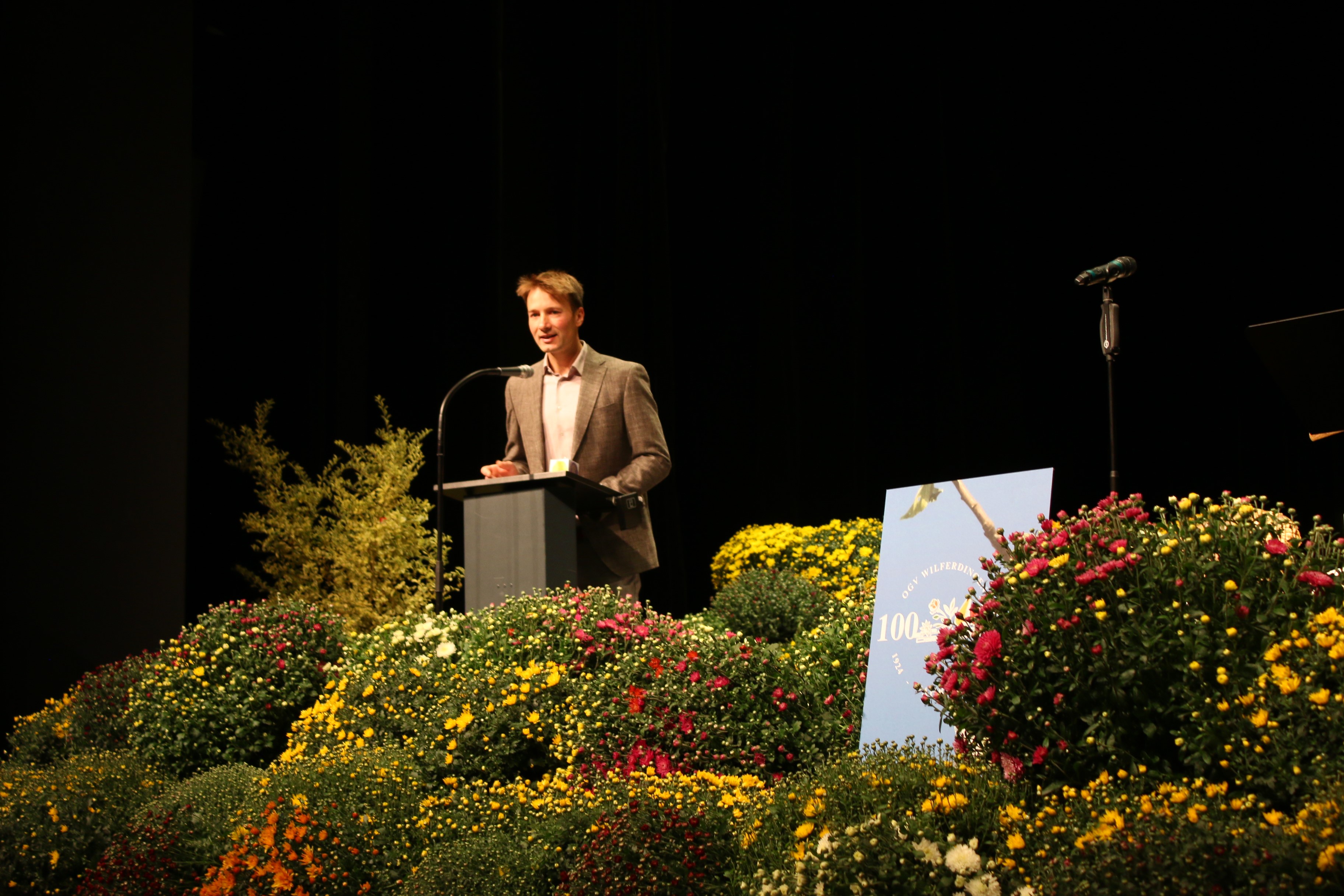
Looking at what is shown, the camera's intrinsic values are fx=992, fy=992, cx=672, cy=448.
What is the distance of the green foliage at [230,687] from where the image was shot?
142 inches

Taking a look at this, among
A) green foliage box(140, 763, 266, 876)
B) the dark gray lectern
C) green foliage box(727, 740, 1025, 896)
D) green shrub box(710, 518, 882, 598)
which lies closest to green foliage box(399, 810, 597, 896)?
green foliage box(727, 740, 1025, 896)

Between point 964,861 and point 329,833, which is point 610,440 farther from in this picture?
point 964,861

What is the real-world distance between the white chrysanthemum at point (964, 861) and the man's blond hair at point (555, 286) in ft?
9.86

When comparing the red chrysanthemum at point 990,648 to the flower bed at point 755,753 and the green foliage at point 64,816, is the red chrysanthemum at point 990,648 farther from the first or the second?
the green foliage at point 64,816

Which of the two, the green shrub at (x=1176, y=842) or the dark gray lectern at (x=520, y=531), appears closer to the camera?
the green shrub at (x=1176, y=842)

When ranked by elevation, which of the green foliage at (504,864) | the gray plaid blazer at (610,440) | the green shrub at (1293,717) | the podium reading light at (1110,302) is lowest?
the green foliage at (504,864)

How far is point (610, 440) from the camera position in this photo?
4281 millimetres

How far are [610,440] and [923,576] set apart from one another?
180 centimetres

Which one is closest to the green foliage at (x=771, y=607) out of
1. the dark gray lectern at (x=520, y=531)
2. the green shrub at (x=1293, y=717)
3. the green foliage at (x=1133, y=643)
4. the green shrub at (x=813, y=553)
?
the green shrub at (x=813, y=553)

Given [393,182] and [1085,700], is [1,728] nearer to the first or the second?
[393,182]

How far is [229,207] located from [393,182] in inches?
47.9

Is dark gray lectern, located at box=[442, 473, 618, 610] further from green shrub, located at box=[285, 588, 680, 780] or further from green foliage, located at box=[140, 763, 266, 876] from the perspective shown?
green foliage, located at box=[140, 763, 266, 876]

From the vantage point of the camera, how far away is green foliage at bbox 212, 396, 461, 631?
250 inches

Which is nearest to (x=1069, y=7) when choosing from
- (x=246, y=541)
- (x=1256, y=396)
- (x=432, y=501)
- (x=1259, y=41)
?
(x=1259, y=41)
